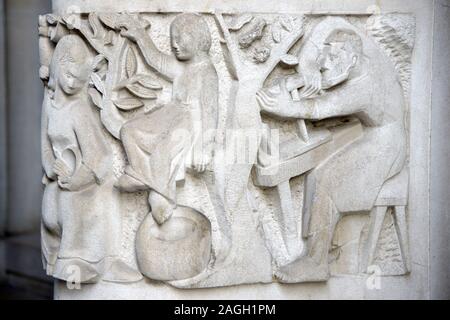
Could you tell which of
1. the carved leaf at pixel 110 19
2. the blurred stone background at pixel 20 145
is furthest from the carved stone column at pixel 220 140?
the blurred stone background at pixel 20 145

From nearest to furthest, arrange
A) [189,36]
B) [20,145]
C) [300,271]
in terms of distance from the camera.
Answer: [189,36], [300,271], [20,145]

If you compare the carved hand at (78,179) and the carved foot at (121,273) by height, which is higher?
the carved hand at (78,179)

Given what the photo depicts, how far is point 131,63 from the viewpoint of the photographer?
2.99m

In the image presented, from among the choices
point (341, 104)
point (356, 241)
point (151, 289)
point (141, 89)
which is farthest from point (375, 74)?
point (151, 289)

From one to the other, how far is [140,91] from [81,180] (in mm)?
346

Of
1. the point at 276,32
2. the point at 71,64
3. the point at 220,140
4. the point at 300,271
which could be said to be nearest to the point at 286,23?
the point at 276,32

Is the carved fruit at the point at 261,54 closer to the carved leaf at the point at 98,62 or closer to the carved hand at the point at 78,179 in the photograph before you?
the carved leaf at the point at 98,62

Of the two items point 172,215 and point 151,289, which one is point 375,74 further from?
point 151,289

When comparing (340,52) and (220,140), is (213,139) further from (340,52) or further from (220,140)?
(340,52)

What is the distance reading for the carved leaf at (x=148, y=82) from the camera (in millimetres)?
2967

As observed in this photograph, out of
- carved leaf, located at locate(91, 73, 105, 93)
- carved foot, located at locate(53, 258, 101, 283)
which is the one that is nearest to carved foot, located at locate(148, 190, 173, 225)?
carved foot, located at locate(53, 258, 101, 283)

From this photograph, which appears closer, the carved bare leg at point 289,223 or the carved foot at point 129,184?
the carved foot at point 129,184

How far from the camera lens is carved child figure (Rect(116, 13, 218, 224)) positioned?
9.66 feet

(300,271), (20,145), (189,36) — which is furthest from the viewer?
(20,145)
